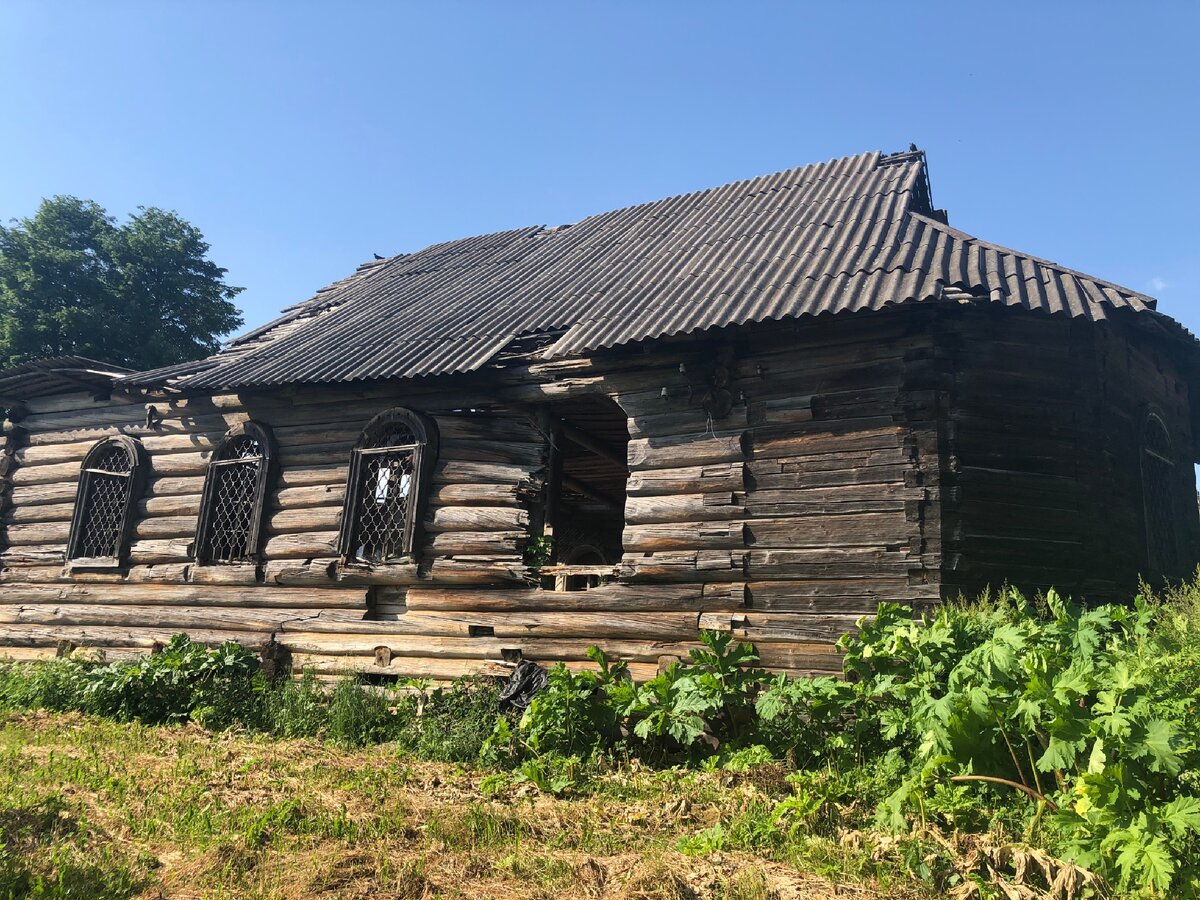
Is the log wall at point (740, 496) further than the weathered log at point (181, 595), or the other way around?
the weathered log at point (181, 595)

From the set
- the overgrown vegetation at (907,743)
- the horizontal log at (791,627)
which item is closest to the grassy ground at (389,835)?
the overgrown vegetation at (907,743)

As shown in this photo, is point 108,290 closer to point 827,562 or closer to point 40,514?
point 40,514

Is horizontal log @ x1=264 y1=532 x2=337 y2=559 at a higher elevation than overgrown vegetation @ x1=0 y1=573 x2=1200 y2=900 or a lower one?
higher

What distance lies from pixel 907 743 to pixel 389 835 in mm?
3530

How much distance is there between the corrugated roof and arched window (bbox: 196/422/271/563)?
91 cm

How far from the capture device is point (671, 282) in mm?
9805

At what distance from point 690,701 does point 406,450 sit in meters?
4.76

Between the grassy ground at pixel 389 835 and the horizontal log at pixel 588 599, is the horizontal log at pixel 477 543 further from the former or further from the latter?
the grassy ground at pixel 389 835

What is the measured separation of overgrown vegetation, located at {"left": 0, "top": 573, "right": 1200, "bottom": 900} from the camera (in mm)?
3953

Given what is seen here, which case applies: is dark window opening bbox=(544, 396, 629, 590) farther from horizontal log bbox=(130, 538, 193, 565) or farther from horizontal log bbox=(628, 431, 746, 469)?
horizontal log bbox=(130, 538, 193, 565)

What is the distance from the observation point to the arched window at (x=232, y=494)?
10594 millimetres

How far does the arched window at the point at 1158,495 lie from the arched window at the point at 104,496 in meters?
12.5

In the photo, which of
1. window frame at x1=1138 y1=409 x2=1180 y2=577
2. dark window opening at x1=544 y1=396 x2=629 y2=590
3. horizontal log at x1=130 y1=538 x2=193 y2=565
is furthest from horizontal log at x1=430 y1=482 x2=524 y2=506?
window frame at x1=1138 y1=409 x2=1180 y2=577

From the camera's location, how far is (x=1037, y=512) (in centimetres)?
743
